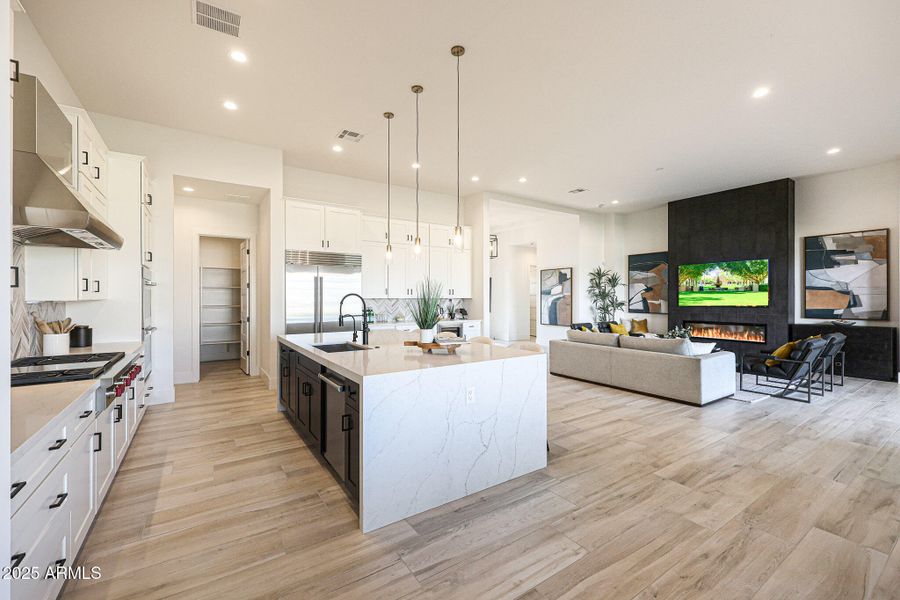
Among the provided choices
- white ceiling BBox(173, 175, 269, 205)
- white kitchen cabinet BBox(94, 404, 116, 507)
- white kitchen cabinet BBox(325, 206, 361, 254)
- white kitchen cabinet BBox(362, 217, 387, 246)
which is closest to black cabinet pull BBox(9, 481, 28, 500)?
white kitchen cabinet BBox(94, 404, 116, 507)

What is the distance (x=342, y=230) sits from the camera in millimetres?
5953

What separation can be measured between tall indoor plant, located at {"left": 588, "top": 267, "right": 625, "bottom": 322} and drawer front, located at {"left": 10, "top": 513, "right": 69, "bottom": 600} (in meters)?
9.36

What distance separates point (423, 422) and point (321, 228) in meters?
4.27

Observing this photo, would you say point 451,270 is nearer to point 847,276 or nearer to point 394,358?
point 394,358

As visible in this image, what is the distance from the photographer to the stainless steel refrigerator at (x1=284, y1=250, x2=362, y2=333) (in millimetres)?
5484

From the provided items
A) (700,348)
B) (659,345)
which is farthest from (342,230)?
(700,348)

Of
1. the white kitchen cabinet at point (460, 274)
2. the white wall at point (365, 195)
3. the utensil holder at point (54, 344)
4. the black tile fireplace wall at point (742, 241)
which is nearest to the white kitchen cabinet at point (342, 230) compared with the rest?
the white wall at point (365, 195)

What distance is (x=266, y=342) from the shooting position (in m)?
5.64

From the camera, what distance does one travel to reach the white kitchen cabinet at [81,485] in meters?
1.79

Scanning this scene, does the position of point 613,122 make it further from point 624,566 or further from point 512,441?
point 624,566

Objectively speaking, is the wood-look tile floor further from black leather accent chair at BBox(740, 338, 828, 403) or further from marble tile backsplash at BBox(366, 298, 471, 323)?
marble tile backsplash at BBox(366, 298, 471, 323)

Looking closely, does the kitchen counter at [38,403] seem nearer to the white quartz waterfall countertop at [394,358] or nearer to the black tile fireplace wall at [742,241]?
the white quartz waterfall countertop at [394,358]

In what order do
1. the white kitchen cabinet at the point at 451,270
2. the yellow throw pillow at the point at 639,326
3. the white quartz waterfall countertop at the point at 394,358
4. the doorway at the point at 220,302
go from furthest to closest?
1. the yellow throw pillow at the point at 639,326
2. the doorway at the point at 220,302
3. the white kitchen cabinet at the point at 451,270
4. the white quartz waterfall countertop at the point at 394,358

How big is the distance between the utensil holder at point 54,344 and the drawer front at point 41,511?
1.96m
